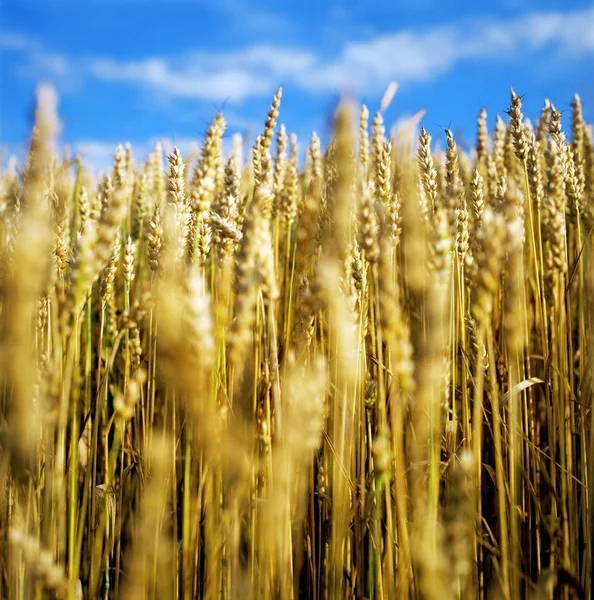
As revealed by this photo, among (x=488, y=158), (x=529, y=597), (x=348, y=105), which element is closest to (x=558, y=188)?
(x=348, y=105)

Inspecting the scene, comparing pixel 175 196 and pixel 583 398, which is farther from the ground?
pixel 175 196

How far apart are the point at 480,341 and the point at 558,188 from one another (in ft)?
1.97

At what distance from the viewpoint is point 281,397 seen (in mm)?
1003

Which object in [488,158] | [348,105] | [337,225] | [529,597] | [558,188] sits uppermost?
[488,158]

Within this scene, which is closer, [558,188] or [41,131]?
[558,188]

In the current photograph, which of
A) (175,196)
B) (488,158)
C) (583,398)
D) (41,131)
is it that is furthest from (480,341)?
(488,158)

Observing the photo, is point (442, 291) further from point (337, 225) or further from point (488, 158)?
point (488, 158)

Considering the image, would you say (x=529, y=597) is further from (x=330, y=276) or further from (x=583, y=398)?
(x=330, y=276)

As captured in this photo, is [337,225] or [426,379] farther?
[337,225]

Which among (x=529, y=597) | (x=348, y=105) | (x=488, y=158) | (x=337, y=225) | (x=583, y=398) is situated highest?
(x=488, y=158)

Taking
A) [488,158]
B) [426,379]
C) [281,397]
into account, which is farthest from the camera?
[488,158]

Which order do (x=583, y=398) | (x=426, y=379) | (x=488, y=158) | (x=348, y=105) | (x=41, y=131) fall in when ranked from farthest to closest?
(x=488, y=158) < (x=41, y=131) < (x=583, y=398) < (x=348, y=105) < (x=426, y=379)

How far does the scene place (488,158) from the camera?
263 centimetres

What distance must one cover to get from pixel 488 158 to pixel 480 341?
216 cm
